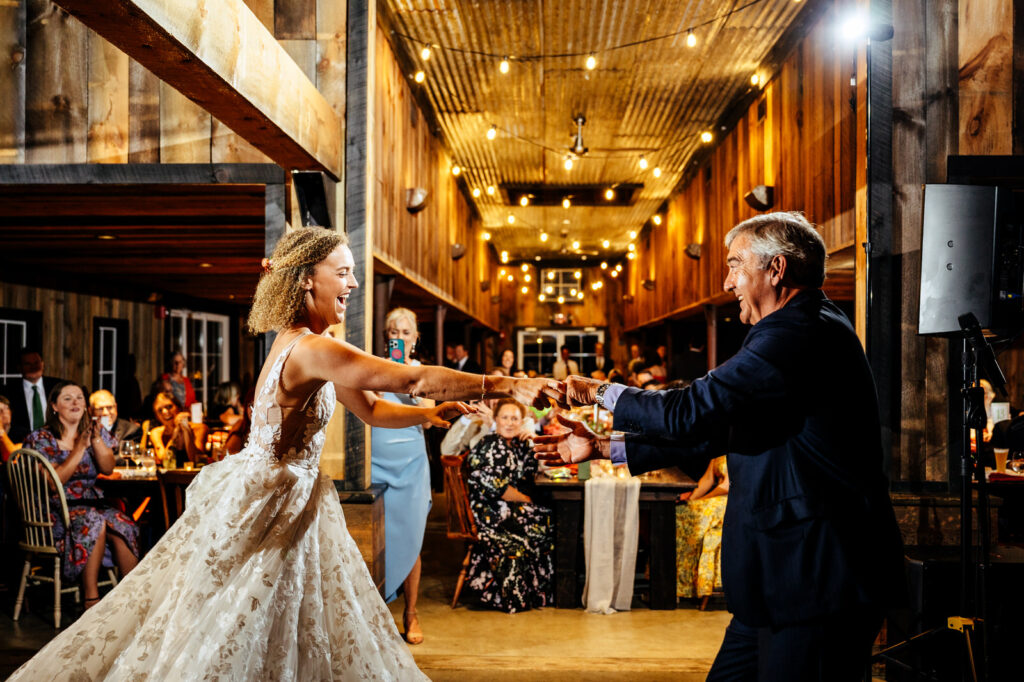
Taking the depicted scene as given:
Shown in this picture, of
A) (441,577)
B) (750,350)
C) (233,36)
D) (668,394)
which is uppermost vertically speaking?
(233,36)

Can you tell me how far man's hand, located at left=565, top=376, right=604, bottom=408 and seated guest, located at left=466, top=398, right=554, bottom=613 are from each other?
297 centimetres

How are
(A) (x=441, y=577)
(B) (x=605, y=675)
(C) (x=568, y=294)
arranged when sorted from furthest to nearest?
1. (C) (x=568, y=294)
2. (A) (x=441, y=577)
3. (B) (x=605, y=675)

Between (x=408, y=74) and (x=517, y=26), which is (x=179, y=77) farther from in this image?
(x=408, y=74)

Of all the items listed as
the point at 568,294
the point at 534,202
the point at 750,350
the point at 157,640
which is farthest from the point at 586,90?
the point at 568,294

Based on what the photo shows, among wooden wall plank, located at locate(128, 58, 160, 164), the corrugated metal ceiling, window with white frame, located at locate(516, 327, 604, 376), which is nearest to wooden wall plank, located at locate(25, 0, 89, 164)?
wooden wall plank, located at locate(128, 58, 160, 164)

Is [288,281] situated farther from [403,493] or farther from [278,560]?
[403,493]

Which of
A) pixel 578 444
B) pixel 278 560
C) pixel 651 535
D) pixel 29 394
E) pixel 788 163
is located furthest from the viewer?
pixel 29 394

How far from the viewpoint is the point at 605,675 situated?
379cm

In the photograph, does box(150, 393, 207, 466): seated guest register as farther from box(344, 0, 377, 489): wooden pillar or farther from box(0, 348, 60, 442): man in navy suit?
box(344, 0, 377, 489): wooden pillar

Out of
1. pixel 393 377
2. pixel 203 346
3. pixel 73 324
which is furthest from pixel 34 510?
pixel 203 346

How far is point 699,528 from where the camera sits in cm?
512

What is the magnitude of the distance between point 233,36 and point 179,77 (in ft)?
0.84

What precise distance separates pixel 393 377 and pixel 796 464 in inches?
44.1

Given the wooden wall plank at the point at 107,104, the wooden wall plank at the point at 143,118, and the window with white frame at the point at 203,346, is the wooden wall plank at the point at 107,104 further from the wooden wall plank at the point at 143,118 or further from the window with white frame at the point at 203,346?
the window with white frame at the point at 203,346
